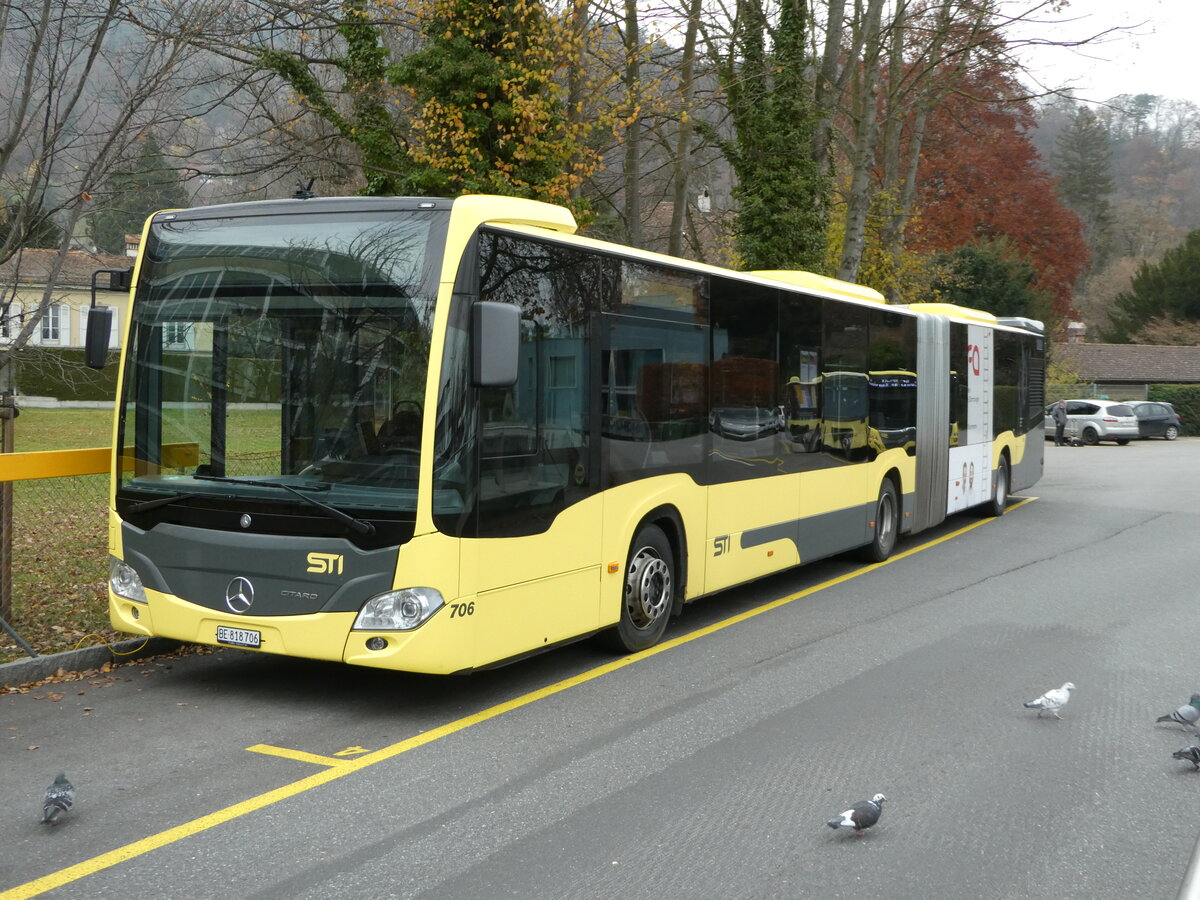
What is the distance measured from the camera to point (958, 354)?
16312 millimetres

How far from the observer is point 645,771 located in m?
5.86

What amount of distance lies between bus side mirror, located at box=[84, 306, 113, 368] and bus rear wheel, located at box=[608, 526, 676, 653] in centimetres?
364

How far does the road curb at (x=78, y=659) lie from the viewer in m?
7.29

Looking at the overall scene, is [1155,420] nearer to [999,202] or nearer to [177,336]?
[999,202]

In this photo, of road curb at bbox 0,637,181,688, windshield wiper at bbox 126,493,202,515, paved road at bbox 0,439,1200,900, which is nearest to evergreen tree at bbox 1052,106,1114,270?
paved road at bbox 0,439,1200,900

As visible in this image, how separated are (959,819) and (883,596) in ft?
20.6

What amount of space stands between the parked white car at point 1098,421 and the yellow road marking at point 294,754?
138 feet

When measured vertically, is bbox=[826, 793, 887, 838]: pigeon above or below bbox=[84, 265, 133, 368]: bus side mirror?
below

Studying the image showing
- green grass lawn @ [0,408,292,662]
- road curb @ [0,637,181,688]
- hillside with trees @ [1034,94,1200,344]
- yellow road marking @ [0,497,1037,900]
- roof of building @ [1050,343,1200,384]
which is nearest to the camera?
yellow road marking @ [0,497,1037,900]

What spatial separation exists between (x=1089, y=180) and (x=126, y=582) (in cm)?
8329

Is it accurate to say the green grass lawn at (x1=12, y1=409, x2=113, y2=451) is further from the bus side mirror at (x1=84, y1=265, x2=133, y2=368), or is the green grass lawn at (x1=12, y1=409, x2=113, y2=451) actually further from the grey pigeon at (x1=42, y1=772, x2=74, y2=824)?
the grey pigeon at (x1=42, y1=772, x2=74, y2=824)

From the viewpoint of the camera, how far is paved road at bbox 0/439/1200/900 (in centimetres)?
458

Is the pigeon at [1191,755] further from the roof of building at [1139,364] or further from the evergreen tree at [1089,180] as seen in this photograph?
the evergreen tree at [1089,180]

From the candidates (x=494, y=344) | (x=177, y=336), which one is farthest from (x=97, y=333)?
(x=494, y=344)
